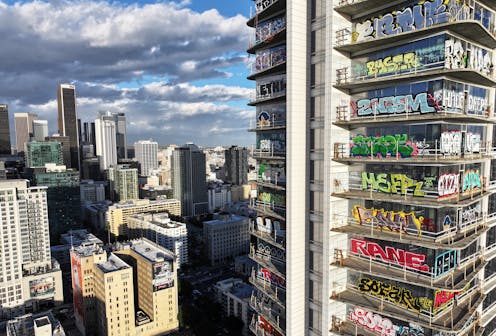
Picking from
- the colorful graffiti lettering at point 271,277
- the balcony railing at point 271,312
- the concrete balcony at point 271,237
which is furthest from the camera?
the colorful graffiti lettering at point 271,277

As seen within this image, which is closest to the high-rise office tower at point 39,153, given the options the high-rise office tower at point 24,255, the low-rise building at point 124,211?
the low-rise building at point 124,211

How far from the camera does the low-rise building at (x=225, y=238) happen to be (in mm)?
132250

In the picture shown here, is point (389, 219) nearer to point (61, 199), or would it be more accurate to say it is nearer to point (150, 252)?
point (150, 252)

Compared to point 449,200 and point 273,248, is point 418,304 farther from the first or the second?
point 273,248

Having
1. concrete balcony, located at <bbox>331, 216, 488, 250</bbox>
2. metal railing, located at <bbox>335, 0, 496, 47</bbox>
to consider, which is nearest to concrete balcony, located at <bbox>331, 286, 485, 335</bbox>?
concrete balcony, located at <bbox>331, 216, 488, 250</bbox>

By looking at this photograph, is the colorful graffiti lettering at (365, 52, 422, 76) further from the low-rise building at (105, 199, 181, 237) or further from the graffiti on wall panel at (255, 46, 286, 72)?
the low-rise building at (105, 199, 181, 237)

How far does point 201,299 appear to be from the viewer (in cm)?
9669

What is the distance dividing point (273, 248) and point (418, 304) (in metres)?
11.0

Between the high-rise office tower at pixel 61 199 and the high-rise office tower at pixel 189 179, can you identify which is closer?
the high-rise office tower at pixel 61 199

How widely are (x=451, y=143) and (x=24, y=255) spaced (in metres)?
114

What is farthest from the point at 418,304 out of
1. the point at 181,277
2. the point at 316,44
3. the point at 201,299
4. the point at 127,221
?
the point at 127,221

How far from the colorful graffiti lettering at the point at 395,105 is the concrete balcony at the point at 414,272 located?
8.78 m

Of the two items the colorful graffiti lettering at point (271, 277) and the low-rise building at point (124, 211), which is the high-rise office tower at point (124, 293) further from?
the low-rise building at point (124, 211)

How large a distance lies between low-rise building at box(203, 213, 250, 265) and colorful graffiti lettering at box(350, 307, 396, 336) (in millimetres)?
113793
